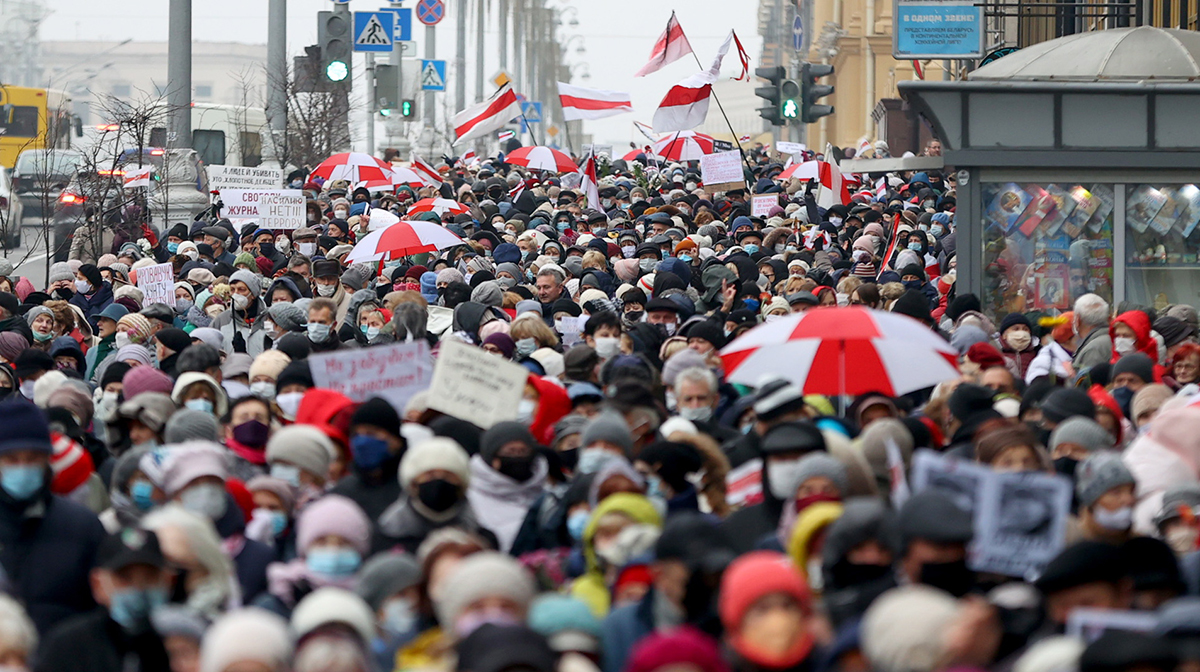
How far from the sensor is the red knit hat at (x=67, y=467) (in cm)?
671

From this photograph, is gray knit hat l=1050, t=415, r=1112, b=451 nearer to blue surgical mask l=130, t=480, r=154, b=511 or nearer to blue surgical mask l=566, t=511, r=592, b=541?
blue surgical mask l=566, t=511, r=592, b=541

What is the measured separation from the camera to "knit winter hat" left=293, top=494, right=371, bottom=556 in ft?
18.0

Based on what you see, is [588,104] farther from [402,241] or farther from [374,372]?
[374,372]

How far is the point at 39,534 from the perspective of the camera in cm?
584

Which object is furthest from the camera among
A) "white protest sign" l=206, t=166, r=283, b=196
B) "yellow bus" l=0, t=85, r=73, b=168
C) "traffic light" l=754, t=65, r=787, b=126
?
"yellow bus" l=0, t=85, r=73, b=168

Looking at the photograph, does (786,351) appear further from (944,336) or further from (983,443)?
(944,336)

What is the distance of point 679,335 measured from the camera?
35.3 feet

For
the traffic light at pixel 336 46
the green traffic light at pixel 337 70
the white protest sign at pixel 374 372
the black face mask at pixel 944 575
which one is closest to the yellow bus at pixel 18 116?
the traffic light at pixel 336 46

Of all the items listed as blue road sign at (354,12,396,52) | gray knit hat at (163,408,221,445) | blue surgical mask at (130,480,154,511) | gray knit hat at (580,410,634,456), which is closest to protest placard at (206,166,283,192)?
blue road sign at (354,12,396,52)

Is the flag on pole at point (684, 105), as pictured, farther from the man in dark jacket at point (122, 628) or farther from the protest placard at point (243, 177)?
the man in dark jacket at point (122, 628)

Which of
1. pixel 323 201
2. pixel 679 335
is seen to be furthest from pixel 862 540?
pixel 323 201

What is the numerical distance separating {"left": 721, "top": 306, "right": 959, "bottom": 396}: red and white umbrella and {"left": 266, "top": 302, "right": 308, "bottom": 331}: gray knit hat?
393cm

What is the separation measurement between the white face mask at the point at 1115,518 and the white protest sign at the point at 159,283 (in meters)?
8.91

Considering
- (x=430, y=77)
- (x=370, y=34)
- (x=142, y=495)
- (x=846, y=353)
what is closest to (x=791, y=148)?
(x=370, y=34)
